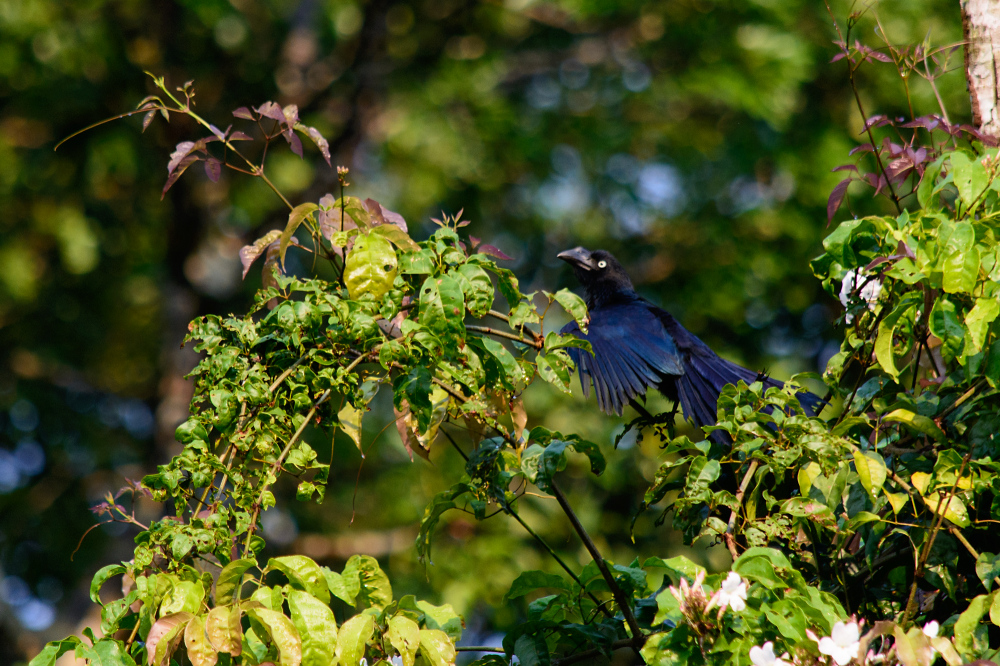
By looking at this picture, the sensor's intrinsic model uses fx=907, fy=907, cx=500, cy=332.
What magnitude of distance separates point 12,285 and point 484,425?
7999 mm

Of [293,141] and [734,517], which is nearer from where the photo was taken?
[734,517]

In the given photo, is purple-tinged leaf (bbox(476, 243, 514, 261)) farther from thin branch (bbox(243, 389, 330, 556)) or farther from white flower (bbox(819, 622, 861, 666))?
white flower (bbox(819, 622, 861, 666))

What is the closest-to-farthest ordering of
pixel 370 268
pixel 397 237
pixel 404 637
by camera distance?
pixel 404 637
pixel 370 268
pixel 397 237

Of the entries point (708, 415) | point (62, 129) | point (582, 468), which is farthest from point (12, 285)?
point (708, 415)

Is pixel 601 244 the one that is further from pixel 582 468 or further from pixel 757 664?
pixel 757 664

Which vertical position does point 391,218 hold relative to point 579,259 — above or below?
below

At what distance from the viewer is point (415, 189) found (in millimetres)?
8914

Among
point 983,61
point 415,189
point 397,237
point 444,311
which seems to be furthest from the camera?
point 415,189

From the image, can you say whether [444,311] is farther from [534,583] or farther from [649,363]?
[649,363]

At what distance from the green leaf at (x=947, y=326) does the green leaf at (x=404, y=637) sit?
1.11m

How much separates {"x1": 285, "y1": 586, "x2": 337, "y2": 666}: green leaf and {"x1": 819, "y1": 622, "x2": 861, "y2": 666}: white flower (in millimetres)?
795

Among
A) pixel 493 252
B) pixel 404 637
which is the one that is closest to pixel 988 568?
pixel 404 637

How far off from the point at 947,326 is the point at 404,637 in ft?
3.79

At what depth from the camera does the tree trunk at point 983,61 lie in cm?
236
